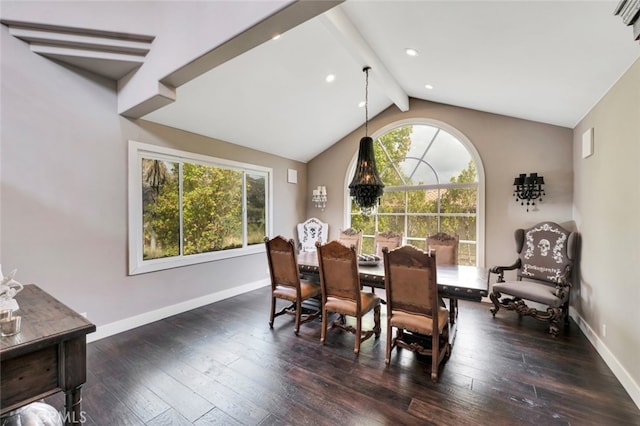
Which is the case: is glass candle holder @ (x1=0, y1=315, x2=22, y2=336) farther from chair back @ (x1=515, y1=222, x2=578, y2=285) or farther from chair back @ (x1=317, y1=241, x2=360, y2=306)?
chair back @ (x1=515, y1=222, x2=578, y2=285)

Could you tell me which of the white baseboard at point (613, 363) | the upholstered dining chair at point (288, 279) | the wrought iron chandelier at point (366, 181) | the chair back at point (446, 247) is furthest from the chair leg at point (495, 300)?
the upholstered dining chair at point (288, 279)

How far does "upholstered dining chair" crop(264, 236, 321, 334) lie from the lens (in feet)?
9.86

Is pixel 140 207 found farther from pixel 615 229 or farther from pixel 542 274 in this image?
pixel 542 274

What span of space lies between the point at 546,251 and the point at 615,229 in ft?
4.23

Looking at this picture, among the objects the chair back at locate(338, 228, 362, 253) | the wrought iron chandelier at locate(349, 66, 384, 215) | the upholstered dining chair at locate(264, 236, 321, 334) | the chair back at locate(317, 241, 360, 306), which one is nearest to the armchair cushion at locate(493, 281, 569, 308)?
the chair back at locate(338, 228, 362, 253)

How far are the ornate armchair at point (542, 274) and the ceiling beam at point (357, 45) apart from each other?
9.31 ft

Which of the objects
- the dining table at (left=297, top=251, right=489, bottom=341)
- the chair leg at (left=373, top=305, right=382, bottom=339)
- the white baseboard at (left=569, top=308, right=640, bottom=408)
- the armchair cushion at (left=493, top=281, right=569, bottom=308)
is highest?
the dining table at (left=297, top=251, right=489, bottom=341)

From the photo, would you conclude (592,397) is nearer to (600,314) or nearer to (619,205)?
(600,314)

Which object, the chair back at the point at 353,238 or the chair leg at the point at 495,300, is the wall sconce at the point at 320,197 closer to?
the chair back at the point at 353,238

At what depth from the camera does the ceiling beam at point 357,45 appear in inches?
102

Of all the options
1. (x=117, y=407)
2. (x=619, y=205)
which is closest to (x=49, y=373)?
(x=117, y=407)

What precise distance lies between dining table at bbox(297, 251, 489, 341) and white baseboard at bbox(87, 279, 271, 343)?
159 centimetres

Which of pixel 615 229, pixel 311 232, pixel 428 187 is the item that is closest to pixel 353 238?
pixel 311 232

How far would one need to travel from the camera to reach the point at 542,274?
11.5 feet
